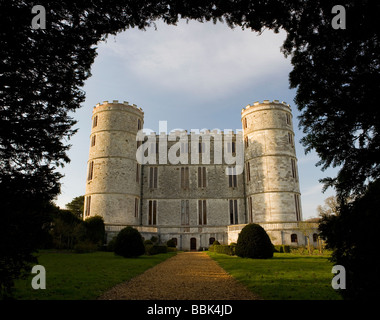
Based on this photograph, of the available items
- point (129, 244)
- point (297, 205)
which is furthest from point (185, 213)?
point (129, 244)

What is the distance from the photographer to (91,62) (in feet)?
14.8

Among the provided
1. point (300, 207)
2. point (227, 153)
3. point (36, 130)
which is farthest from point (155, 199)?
point (36, 130)

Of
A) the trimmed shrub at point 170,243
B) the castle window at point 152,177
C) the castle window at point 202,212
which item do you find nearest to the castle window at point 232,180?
the castle window at point 202,212

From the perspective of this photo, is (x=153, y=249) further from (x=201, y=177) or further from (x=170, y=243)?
(x=201, y=177)

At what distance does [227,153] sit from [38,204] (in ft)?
90.8

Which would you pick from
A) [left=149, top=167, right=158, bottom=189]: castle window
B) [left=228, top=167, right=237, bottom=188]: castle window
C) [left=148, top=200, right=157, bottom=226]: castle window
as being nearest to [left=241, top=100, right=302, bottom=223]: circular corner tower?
[left=228, top=167, right=237, bottom=188]: castle window

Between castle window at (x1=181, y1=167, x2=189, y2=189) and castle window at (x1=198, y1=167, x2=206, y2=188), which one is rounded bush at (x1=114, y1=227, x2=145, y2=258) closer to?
castle window at (x1=181, y1=167, x2=189, y2=189)

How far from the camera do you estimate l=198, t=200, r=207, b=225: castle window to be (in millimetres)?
28844

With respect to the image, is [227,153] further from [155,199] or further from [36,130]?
[36,130]

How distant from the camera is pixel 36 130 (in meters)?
4.19

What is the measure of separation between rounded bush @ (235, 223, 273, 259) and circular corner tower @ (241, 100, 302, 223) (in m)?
10.6

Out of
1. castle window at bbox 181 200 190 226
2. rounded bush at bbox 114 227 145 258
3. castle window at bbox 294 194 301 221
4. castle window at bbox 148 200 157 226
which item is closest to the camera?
rounded bush at bbox 114 227 145 258
